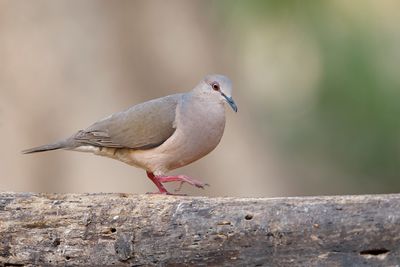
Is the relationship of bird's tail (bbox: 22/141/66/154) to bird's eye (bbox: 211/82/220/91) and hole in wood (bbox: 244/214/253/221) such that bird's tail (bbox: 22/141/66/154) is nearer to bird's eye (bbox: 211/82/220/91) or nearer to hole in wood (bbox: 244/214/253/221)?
bird's eye (bbox: 211/82/220/91)

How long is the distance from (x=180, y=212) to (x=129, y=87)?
668cm

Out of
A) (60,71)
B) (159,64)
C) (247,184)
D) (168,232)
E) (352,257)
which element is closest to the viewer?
(352,257)

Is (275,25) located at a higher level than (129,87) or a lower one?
higher

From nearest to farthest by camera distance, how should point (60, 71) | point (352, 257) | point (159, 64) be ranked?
point (352, 257), point (60, 71), point (159, 64)

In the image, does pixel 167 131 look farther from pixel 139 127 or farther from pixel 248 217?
pixel 248 217

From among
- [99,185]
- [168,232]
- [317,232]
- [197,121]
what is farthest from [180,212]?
[99,185]

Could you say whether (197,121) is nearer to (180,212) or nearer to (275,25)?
(180,212)

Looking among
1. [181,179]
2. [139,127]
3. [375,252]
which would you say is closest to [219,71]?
[139,127]

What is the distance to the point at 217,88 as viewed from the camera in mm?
5805

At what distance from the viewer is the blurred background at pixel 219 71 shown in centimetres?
1027

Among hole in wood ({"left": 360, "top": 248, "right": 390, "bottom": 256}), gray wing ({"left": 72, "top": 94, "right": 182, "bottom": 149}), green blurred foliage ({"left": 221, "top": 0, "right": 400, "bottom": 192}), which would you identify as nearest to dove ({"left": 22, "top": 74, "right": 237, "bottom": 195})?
gray wing ({"left": 72, "top": 94, "right": 182, "bottom": 149})

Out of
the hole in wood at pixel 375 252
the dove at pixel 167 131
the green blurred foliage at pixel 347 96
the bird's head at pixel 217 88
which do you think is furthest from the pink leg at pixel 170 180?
the green blurred foliage at pixel 347 96

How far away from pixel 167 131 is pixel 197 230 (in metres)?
1.51

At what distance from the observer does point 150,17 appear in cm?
1132
